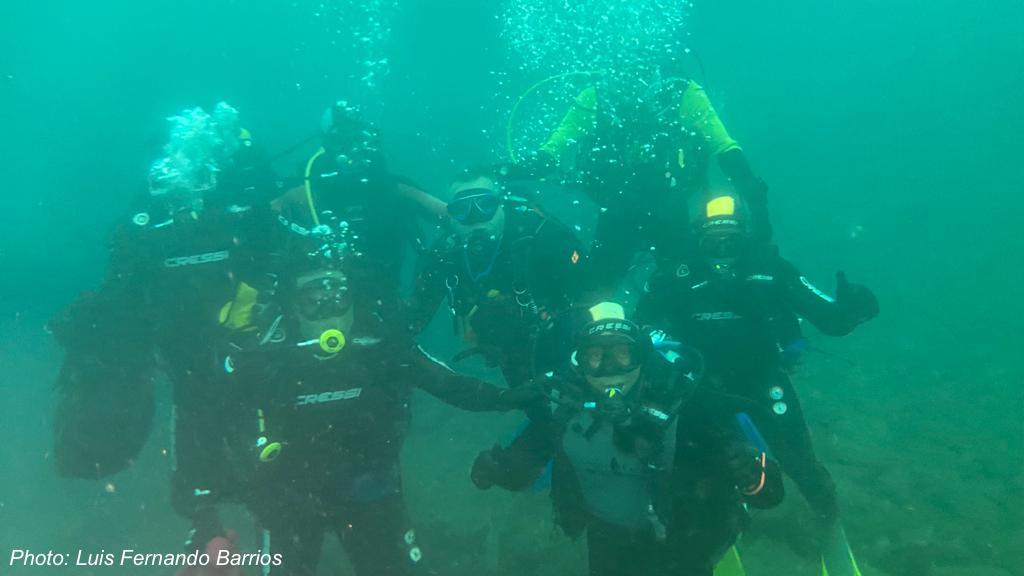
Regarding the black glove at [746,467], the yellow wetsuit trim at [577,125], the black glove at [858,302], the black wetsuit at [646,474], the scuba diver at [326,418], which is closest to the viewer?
the black glove at [746,467]

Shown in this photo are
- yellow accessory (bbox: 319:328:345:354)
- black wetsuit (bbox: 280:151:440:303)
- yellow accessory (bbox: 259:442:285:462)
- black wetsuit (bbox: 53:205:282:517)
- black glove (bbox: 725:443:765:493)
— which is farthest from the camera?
black wetsuit (bbox: 280:151:440:303)

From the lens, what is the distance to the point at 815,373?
626 inches

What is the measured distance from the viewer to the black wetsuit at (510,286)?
5.52m

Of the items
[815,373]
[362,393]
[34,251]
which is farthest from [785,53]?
[362,393]

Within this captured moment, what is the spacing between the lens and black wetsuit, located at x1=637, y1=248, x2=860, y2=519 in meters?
5.34

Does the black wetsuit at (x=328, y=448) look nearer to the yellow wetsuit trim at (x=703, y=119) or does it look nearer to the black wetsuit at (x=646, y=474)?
the black wetsuit at (x=646, y=474)

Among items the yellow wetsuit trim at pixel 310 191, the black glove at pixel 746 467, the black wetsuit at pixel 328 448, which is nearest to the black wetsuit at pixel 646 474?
the black glove at pixel 746 467

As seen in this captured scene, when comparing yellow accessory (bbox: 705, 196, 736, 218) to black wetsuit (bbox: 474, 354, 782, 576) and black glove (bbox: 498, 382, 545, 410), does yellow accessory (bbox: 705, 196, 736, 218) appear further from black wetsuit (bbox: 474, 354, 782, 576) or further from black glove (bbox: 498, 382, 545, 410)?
black glove (bbox: 498, 382, 545, 410)

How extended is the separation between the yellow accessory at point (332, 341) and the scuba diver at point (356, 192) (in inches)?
101

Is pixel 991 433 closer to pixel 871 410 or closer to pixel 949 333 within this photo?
pixel 871 410

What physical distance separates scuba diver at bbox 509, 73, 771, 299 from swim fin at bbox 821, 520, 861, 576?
316cm

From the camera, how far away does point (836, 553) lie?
17.3 feet

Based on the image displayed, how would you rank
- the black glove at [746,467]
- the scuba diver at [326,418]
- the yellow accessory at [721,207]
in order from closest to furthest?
the black glove at [746,467]
the scuba diver at [326,418]
the yellow accessory at [721,207]

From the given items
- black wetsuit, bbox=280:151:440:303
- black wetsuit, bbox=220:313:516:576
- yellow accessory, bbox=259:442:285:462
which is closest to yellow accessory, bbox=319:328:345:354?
black wetsuit, bbox=220:313:516:576
